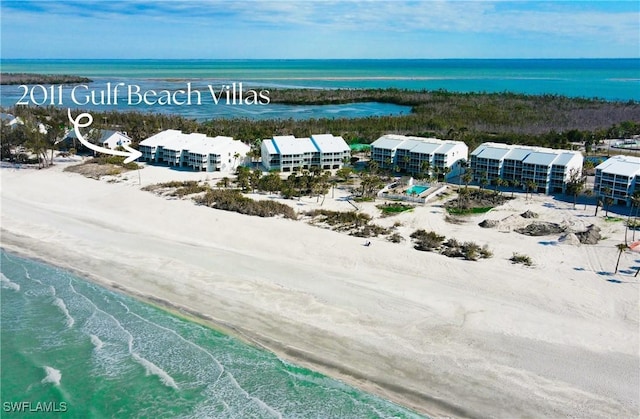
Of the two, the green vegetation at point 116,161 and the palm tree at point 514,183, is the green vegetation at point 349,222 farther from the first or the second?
the green vegetation at point 116,161

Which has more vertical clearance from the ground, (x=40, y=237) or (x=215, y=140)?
(x=215, y=140)

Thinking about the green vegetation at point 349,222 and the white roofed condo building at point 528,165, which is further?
the white roofed condo building at point 528,165

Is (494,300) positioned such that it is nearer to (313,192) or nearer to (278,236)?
(278,236)

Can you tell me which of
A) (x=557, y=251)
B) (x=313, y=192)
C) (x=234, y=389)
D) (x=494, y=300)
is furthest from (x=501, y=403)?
(x=313, y=192)

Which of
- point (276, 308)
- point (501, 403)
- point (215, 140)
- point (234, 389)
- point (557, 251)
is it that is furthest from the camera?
point (215, 140)

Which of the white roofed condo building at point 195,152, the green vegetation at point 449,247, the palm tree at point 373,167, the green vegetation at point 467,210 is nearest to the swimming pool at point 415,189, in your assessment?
the green vegetation at point 467,210

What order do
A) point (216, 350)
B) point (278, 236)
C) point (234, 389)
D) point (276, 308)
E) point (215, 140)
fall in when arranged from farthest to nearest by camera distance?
point (215, 140) → point (278, 236) → point (276, 308) → point (216, 350) → point (234, 389)
